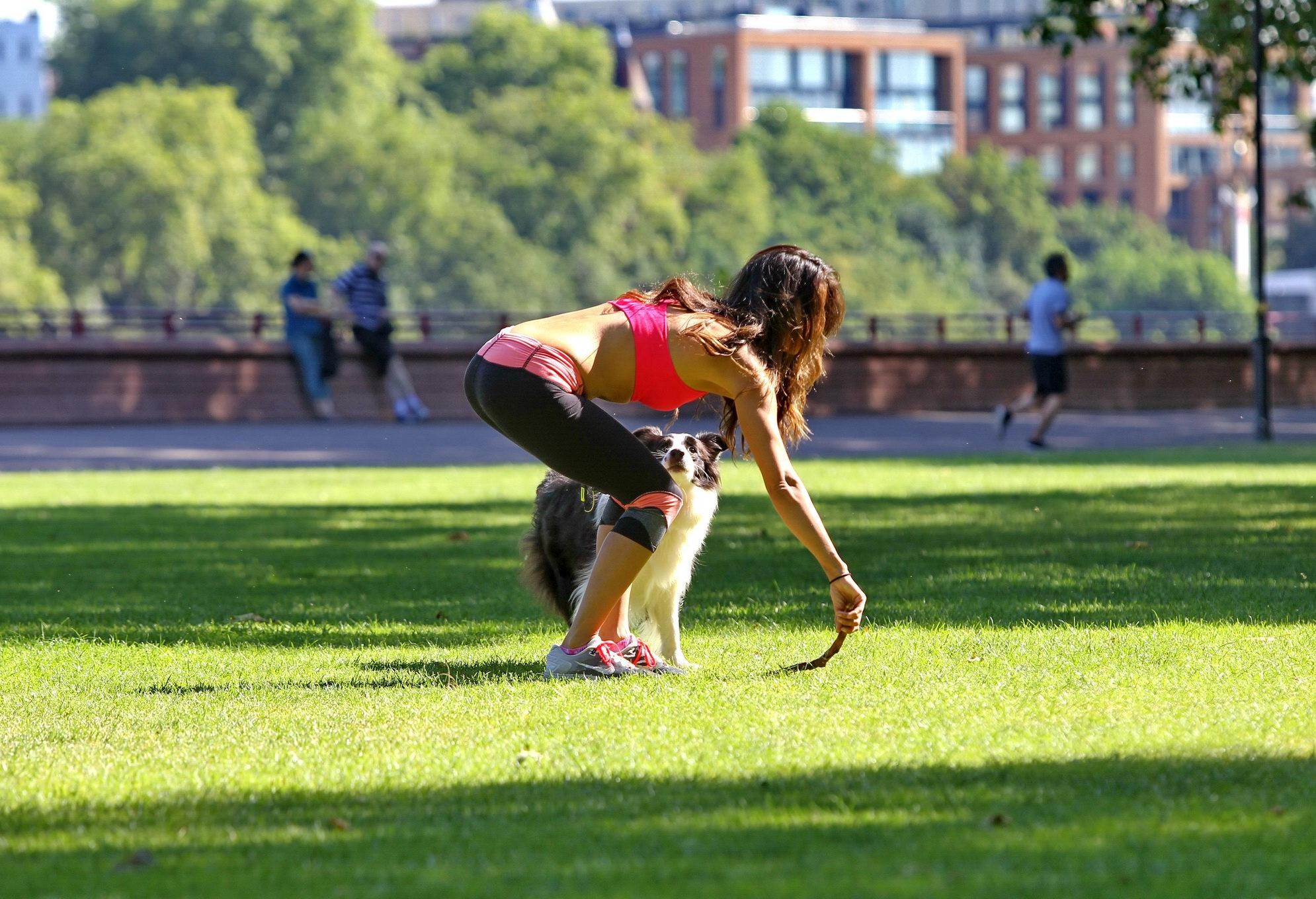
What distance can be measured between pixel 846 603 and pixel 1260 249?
677 inches

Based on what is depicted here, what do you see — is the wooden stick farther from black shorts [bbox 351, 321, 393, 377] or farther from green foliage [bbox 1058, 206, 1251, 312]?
green foliage [bbox 1058, 206, 1251, 312]

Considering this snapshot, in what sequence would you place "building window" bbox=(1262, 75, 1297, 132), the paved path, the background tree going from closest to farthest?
1. the paved path
2. the background tree
3. "building window" bbox=(1262, 75, 1297, 132)

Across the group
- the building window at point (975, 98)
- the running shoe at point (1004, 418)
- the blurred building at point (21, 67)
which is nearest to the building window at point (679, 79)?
the building window at point (975, 98)

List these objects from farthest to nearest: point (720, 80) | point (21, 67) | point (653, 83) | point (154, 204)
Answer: point (21, 67), point (653, 83), point (720, 80), point (154, 204)

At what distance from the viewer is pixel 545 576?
23.7 ft

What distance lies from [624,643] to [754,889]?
2.85 m

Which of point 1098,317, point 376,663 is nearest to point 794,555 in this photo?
point 376,663

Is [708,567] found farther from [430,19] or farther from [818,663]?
[430,19]

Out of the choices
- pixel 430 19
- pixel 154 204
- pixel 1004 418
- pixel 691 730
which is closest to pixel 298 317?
pixel 1004 418

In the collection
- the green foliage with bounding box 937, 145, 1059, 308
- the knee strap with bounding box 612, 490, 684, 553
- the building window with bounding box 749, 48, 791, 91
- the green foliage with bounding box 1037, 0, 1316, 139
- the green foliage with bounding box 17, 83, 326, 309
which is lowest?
the green foliage with bounding box 937, 145, 1059, 308

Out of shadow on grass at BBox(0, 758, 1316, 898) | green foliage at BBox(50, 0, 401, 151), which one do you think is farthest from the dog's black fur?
green foliage at BBox(50, 0, 401, 151)

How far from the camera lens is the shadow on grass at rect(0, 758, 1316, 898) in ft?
12.7

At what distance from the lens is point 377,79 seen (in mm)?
103625

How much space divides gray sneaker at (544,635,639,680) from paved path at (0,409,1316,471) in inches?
496
